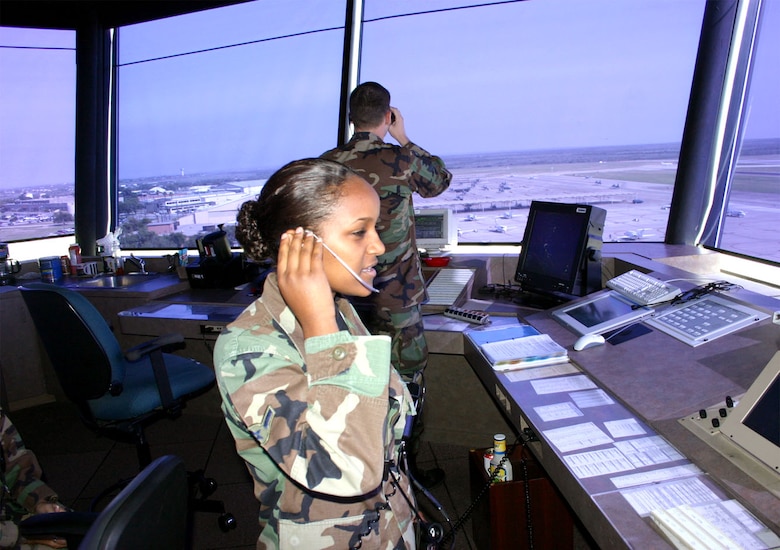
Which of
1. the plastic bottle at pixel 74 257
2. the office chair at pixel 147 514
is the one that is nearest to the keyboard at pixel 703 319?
the office chair at pixel 147 514

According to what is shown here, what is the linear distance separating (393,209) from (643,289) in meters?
1.03

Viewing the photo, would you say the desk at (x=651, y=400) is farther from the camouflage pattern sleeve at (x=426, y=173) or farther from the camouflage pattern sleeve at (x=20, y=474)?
the camouflage pattern sleeve at (x=20, y=474)

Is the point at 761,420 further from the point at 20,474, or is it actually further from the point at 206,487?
the point at 206,487

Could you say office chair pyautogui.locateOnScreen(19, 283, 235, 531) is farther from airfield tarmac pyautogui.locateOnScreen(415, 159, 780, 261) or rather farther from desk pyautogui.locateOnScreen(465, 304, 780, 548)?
airfield tarmac pyautogui.locateOnScreen(415, 159, 780, 261)

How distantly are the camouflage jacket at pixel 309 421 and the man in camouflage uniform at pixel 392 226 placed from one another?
4.31 ft

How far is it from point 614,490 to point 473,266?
6.40ft

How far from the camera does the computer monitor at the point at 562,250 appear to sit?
2.29 m

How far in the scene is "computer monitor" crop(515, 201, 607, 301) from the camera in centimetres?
229

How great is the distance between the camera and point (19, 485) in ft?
5.46

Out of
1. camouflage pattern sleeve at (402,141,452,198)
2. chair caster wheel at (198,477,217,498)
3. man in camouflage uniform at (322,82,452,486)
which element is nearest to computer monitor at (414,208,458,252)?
camouflage pattern sleeve at (402,141,452,198)

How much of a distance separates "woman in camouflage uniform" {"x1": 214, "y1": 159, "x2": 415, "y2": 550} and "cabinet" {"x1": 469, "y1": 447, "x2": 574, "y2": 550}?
2.82 feet

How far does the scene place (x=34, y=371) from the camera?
3.56 meters

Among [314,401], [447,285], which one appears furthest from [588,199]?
[314,401]

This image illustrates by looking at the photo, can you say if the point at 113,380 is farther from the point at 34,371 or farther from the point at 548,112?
the point at 548,112
